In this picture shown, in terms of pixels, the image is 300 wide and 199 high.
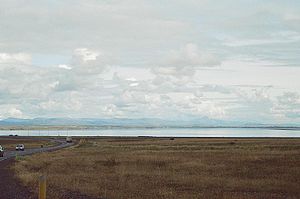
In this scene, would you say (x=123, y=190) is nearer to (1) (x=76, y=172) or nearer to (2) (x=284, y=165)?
(1) (x=76, y=172)

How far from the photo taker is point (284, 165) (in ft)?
123

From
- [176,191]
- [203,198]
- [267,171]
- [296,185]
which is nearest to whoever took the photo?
[203,198]

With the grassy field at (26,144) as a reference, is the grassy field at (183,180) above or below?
below

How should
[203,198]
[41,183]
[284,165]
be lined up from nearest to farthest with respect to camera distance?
[41,183] → [203,198] → [284,165]

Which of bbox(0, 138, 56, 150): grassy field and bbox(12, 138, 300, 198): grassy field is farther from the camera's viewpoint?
bbox(0, 138, 56, 150): grassy field

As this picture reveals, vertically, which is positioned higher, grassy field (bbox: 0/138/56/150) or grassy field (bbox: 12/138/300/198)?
grassy field (bbox: 0/138/56/150)

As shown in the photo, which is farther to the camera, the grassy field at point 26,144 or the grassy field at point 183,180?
the grassy field at point 26,144

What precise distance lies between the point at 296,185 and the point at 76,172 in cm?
1565

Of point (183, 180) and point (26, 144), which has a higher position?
point (26, 144)

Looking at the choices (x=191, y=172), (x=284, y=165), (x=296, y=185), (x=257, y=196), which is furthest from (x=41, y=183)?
(x=284, y=165)

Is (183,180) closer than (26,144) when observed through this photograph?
Yes

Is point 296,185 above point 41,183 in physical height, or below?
below

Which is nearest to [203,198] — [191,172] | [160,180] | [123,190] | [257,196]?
[257,196]

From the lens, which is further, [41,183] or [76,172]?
[76,172]
